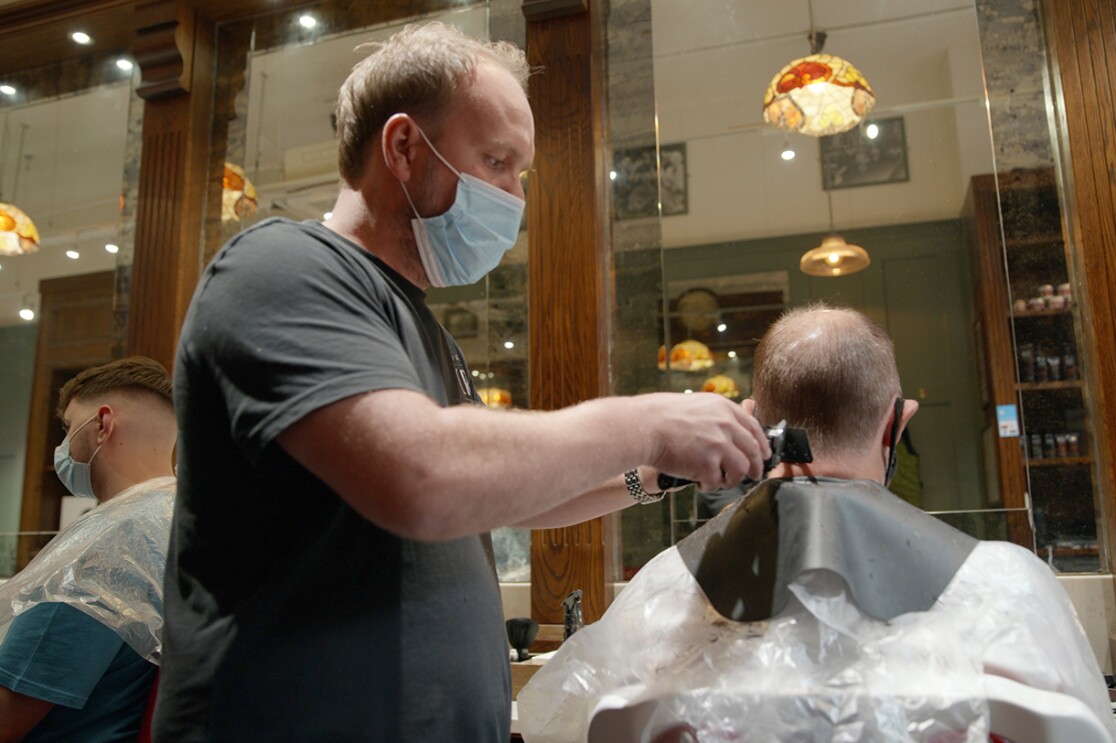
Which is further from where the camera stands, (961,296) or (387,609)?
(961,296)

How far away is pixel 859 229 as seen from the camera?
11.5ft

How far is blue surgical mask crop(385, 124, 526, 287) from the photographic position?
1.21 meters

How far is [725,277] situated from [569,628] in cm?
168

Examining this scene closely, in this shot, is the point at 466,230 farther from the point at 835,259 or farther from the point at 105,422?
the point at 835,259

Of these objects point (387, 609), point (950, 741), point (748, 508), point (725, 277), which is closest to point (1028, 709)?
Answer: point (950, 741)

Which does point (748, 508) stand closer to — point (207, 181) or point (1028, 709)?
point (1028, 709)

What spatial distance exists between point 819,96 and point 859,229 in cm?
54

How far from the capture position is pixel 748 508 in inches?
49.9

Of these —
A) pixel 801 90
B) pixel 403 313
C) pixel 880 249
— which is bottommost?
pixel 403 313

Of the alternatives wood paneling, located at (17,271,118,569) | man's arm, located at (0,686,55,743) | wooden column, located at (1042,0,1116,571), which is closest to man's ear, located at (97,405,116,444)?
man's arm, located at (0,686,55,743)

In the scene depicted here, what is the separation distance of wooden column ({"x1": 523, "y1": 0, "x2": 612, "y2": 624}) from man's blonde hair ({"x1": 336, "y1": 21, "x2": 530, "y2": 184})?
6.70 feet

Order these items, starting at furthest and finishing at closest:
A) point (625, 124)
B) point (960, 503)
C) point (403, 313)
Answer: point (625, 124), point (960, 503), point (403, 313)

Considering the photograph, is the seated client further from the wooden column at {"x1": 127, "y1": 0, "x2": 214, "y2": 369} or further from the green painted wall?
the green painted wall

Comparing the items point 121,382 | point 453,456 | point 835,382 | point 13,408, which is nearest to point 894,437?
point 835,382
